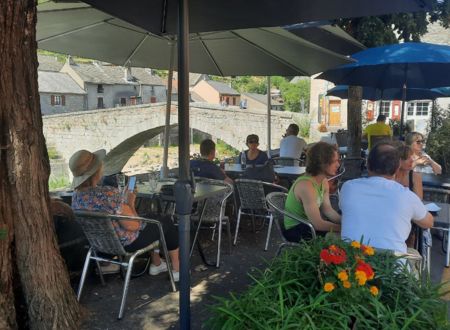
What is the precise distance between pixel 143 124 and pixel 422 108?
819 inches

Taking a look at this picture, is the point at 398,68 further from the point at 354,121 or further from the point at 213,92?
the point at 213,92

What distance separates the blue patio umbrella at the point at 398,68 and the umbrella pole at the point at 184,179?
325 centimetres

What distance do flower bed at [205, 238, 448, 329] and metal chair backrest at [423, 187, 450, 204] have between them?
2.64 m

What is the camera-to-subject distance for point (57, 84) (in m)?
60.4

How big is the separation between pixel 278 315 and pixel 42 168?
5.20 ft

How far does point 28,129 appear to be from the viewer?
2.45 m

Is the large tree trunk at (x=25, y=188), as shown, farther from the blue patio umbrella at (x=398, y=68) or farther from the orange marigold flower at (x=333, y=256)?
the blue patio umbrella at (x=398, y=68)

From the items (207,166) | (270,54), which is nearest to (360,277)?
(207,166)

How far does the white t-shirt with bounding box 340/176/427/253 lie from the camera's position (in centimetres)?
246

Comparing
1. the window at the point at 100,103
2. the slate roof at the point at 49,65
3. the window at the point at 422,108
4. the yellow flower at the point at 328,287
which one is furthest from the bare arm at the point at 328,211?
the slate roof at the point at 49,65

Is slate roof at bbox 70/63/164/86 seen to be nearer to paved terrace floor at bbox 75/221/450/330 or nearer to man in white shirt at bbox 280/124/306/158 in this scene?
man in white shirt at bbox 280/124/306/158

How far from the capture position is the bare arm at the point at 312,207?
10.1 ft

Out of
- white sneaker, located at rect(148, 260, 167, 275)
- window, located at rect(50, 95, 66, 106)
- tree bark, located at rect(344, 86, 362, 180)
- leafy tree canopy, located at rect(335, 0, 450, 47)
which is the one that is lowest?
white sneaker, located at rect(148, 260, 167, 275)

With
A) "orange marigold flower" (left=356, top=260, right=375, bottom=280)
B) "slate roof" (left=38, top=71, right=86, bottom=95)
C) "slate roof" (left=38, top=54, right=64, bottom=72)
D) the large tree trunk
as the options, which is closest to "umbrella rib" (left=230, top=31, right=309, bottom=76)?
the large tree trunk
